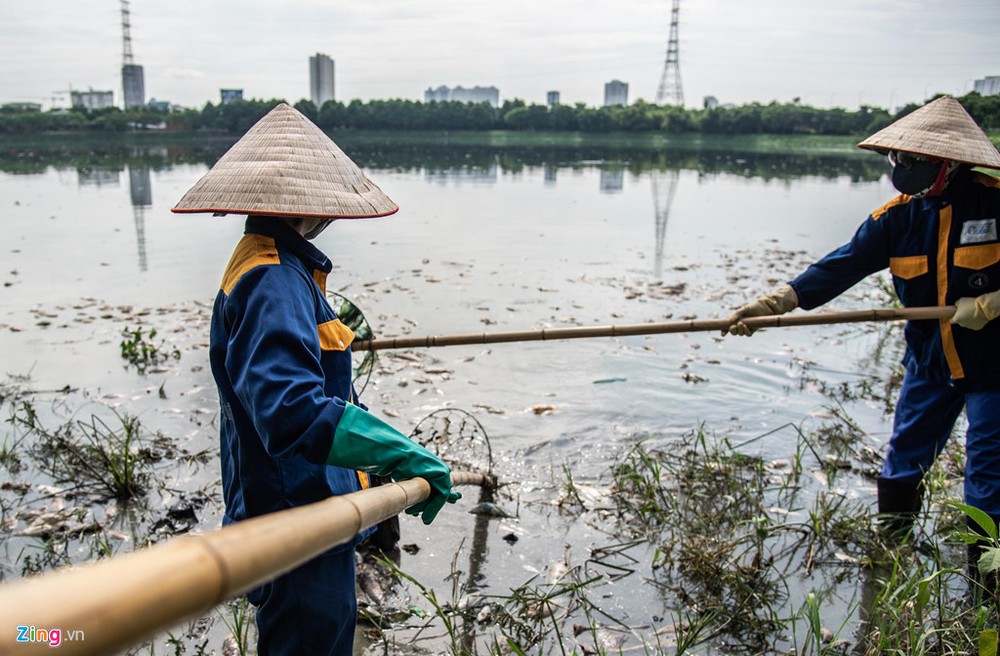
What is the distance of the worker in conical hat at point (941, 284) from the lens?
356 cm

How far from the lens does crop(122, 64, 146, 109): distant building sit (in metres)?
87.0

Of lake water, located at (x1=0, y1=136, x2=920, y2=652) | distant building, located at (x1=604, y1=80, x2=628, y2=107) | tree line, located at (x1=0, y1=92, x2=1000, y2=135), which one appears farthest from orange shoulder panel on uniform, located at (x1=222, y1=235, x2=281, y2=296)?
distant building, located at (x1=604, y1=80, x2=628, y2=107)

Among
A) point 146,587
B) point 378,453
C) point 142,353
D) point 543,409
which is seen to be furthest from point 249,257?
point 142,353

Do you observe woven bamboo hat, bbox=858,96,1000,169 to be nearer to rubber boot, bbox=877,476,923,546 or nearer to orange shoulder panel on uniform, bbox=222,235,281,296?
rubber boot, bbox=877,476,923,546

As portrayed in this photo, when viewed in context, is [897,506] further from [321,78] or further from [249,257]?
[321,78]

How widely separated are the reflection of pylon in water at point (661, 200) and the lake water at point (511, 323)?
0.17 meters

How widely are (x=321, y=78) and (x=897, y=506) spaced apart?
111 metres

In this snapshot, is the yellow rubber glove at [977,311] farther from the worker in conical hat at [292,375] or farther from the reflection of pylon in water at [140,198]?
the reflection of pylon in water at [140,198]

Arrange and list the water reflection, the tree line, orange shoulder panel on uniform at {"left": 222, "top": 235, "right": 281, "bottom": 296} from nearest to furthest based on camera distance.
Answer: orange shoulder panel on uniform at {"left": 222, "top": 235, "right": 281, "bottom": 296}, the water reflection, the tree line

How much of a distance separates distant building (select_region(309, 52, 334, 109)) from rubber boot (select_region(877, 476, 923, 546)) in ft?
355

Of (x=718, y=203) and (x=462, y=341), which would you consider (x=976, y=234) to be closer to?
(x=462, y=341)

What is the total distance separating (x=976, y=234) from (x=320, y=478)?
3.25 meters

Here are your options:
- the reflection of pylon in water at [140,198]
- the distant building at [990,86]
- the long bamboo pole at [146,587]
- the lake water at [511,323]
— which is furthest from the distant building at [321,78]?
the long bamboo pole at [146,587]

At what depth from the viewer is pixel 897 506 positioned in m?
4.04
